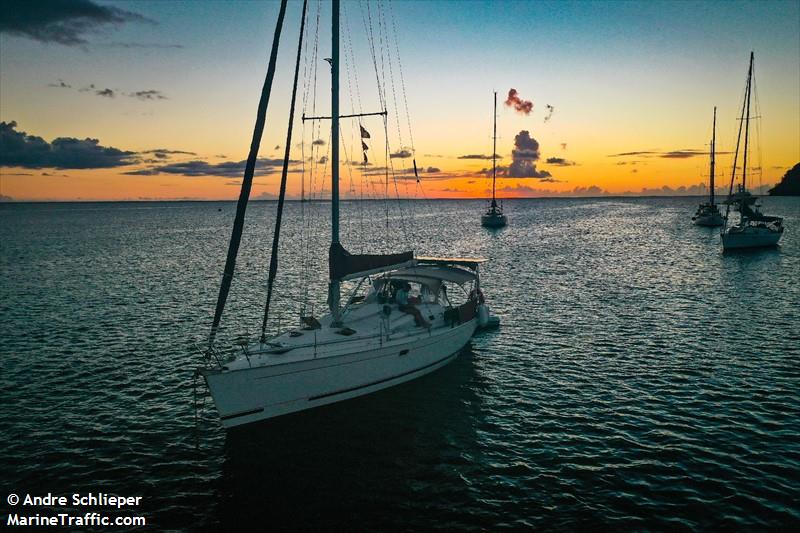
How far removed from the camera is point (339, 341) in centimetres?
1691

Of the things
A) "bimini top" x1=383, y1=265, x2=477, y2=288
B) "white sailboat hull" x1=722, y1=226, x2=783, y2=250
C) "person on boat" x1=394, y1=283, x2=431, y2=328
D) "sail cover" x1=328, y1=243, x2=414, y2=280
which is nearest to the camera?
"sail cover" x1=328, y1=243, x2=414, y2=280

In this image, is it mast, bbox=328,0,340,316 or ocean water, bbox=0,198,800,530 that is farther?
mast, bbox=328,0,340,316

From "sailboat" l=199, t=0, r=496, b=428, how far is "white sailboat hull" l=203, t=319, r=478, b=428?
30mm

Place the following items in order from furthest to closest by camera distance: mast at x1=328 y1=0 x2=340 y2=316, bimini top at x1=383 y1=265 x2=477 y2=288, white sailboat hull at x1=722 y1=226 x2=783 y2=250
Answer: white sailboat hull at x1=722 y1=226 x2=783 y2=250
bimini top at x1=383 y1=265 x2=477 y2=288
mast at x1=328 y1=0 x2=340 y2=316

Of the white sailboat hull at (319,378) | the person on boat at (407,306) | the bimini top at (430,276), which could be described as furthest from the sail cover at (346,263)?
the bimini top at (430,276)

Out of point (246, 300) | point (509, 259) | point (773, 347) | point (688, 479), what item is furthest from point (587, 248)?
point (688, 479)

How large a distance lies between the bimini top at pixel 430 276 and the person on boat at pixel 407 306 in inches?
32.5

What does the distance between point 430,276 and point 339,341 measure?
7.16m

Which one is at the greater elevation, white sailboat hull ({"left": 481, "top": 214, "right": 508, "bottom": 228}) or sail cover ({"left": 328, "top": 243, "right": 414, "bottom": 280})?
white sailboat hull ({"left": 481, "top": 214, "right": 508, "bottom": 228})

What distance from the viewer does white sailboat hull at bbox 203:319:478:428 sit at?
14250 mm

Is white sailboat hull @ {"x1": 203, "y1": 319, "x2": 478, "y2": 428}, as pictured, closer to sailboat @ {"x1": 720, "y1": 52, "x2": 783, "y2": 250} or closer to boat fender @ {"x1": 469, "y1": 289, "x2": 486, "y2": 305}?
boat fender @ {"x1": 469, "y1": 289, "x2": 486, "y2": 305}

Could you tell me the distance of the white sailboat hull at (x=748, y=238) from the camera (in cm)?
6016

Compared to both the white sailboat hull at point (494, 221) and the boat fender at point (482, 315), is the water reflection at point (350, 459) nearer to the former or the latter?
the boat fender at point (482, 315)

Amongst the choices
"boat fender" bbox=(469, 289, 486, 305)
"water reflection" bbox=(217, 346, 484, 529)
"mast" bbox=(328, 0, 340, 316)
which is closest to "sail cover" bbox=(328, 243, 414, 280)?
"mast" bbox=(328, 0, 340, 316)
